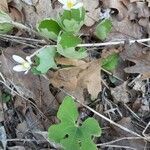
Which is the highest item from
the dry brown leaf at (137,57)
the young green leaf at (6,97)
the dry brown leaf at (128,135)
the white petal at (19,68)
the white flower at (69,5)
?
the white flower at (69,5)

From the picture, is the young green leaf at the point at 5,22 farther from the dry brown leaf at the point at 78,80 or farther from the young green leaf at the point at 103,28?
the young green leaf at the point at 103,28

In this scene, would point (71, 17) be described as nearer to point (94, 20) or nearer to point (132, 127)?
point (94, 20)

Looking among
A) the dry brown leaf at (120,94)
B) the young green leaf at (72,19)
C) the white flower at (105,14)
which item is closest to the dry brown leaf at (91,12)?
the white flower at (105,14)

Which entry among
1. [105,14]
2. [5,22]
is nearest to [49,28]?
[5,22]

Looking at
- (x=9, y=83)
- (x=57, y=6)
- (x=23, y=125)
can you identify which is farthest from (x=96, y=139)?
(x=57, y=6)

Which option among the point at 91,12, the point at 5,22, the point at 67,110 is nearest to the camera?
the point at 67,110

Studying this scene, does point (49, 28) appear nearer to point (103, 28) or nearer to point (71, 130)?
point (103, 28)
